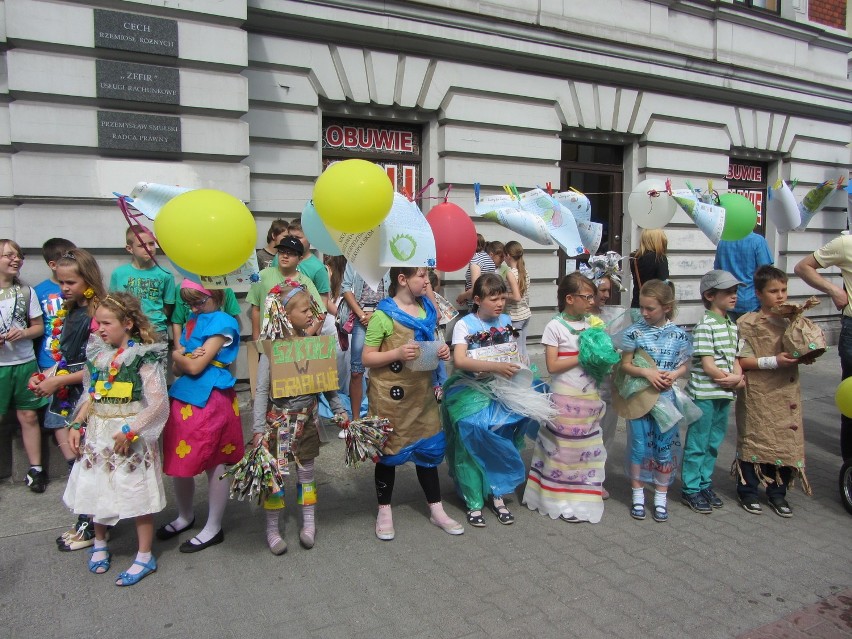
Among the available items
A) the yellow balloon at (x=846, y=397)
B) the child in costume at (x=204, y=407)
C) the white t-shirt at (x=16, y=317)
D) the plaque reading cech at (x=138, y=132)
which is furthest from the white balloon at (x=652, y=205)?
the white t-shirt at (x=16, y=317)

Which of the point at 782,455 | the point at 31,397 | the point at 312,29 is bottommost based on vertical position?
the point at 782,455

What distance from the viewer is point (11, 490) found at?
4.68 m

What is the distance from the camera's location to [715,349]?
166 inches

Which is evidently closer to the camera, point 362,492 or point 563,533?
point 563,533

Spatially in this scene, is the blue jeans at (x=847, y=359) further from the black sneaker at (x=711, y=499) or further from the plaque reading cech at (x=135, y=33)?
the plaque reading cech at (x=135, y=33)

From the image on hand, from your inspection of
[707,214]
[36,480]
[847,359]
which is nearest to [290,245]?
[36,480]

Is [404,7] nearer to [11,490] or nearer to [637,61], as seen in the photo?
[637,61]

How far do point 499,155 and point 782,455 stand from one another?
5.35 meters

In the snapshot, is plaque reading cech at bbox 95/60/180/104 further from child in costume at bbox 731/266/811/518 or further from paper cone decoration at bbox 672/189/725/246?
child in costume at bbox 731/266/811/518

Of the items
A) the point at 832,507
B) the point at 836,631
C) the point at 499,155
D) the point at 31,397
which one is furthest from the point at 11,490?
the point at 499,155

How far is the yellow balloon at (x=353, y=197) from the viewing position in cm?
336

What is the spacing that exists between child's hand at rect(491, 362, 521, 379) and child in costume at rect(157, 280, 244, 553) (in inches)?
61.3

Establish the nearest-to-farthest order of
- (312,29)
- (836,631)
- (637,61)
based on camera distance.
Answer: (836,631)
(312,29)
(637,61)

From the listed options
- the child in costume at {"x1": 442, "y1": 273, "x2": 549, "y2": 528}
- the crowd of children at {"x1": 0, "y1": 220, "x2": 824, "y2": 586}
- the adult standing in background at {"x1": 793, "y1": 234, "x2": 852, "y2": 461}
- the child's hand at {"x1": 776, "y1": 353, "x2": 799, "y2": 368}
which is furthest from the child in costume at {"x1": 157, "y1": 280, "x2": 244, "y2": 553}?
the adult standing in background at {"x1": 793, "y1": 234, "x2": 852, "y2": 461}
